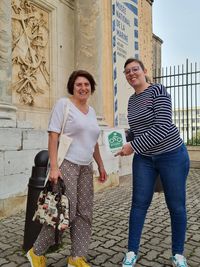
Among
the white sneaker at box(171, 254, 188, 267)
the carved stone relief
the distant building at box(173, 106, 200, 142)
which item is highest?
the carved stone relief

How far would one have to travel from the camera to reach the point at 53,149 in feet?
8.47

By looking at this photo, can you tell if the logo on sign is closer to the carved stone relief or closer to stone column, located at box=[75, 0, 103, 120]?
the carved stone relief

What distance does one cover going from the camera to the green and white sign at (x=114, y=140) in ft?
9.16

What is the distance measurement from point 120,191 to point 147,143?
187 inches

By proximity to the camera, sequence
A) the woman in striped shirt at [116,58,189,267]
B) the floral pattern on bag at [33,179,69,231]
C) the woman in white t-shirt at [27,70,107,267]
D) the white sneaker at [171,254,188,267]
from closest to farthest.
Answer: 1. the floral pattern on bag at [33,179,69,231]
2. the woman in white t-shirt at [27,70,107,267]
3. the woman in striped shirt at [116,58,189,267]
4. the white sneaker at [171,254,188,267]

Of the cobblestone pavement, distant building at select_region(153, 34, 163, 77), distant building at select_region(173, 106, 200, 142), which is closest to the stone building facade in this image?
the cobblestone pavement

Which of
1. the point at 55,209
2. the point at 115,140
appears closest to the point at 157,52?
the point at 115,140

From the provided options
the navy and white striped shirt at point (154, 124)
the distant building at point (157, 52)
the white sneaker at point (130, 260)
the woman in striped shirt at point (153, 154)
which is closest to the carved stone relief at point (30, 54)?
the woman in striped shirt at point (153, 154)

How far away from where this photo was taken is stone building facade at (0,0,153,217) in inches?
198

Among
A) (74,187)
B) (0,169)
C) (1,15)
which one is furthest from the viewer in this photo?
(1,15)

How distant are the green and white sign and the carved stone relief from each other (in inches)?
161

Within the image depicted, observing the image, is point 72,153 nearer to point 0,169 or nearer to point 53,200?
point 53,200

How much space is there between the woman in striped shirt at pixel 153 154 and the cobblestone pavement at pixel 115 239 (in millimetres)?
406

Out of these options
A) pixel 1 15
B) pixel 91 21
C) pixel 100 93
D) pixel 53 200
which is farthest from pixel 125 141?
pixel 91 21
